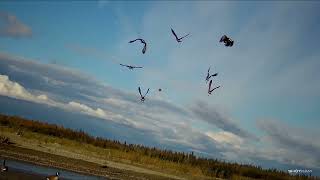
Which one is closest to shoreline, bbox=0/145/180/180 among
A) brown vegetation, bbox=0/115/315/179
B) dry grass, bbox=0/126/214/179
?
dry grass, bbox=0/126/214/179

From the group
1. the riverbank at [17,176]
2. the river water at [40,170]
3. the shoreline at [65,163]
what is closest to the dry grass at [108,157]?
the shoreline at [65,163]

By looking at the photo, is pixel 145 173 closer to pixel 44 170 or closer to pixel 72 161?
pixel 72 161

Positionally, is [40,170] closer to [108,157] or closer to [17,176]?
[17,176]

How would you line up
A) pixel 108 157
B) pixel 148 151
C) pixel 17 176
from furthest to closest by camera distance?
pixel 148 151 < pixel 108 157 < pixel 17 176

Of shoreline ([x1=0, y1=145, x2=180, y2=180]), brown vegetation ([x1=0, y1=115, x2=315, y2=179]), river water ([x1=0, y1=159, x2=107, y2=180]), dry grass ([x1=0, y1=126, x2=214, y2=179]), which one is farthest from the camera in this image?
brown vegetation ([x1=0, y1=115, x2=315, y2=179])

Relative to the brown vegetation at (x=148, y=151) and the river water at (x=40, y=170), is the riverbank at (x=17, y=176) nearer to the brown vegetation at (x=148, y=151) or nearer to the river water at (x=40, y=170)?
the river water at (x=40, y=170)

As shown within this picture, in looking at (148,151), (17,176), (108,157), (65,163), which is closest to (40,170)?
(17,176)

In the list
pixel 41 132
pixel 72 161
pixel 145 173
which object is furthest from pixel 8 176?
pixel 41 132

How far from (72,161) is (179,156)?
23.0m

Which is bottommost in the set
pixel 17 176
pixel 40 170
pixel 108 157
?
pixel 17 176

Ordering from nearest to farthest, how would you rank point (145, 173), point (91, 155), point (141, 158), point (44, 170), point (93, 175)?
point (44, 170)
point (93, 175)
point (145, 173)
point (91, 155)
point (141, 158)

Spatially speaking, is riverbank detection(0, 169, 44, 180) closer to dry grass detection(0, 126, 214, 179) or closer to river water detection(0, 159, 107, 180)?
river water detection(0, 159, 107, 180)

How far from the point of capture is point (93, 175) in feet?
100

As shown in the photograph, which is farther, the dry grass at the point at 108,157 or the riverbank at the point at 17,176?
the dry grass at the point at 108,157
